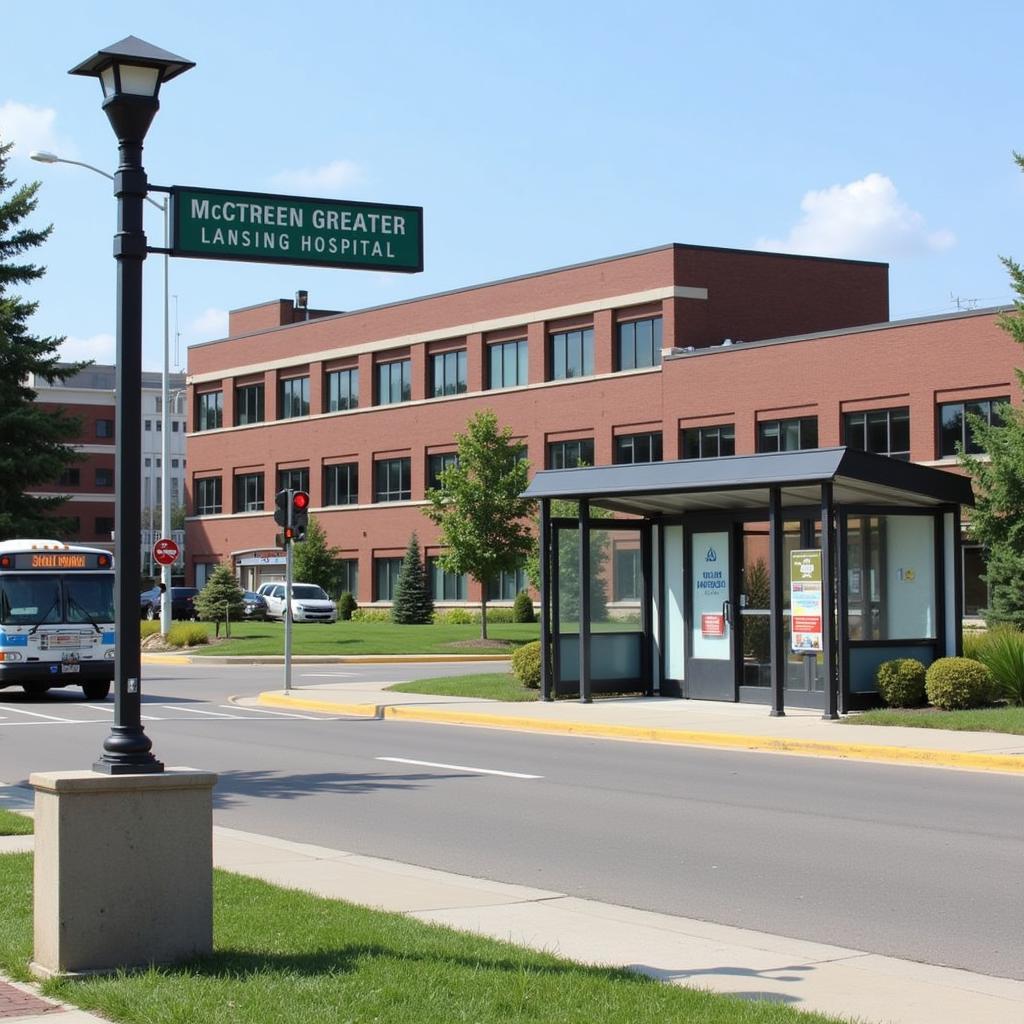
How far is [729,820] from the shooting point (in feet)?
41.8

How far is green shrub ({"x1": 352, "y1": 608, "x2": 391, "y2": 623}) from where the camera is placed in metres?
67.4

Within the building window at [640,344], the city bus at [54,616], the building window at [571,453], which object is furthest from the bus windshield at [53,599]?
the building window at [571,453]

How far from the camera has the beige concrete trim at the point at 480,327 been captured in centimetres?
5672

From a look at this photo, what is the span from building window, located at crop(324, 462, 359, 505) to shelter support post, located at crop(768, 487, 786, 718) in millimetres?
50556

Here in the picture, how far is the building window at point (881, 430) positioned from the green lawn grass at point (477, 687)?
23.5 meters

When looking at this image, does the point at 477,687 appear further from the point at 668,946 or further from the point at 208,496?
the point at 208,496

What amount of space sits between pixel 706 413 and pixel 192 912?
1908 inches

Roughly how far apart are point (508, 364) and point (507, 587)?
8.87 meters

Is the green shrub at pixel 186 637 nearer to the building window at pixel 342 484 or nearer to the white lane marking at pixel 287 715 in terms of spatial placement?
the white lane marking at pixel 287 715

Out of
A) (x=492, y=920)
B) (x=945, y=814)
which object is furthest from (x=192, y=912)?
(x=945, y=814)

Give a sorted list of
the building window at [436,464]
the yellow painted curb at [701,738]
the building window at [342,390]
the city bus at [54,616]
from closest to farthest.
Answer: the yellow painted curb at [701,738] → the city bus at [54,616] → the building window at [436,464] → the building window at [342,390]

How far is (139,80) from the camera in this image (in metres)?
7.65

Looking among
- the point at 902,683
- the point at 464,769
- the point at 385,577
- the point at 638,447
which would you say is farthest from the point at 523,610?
the point at 464,769

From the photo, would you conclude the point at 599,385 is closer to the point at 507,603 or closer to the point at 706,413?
the point at 706,413
